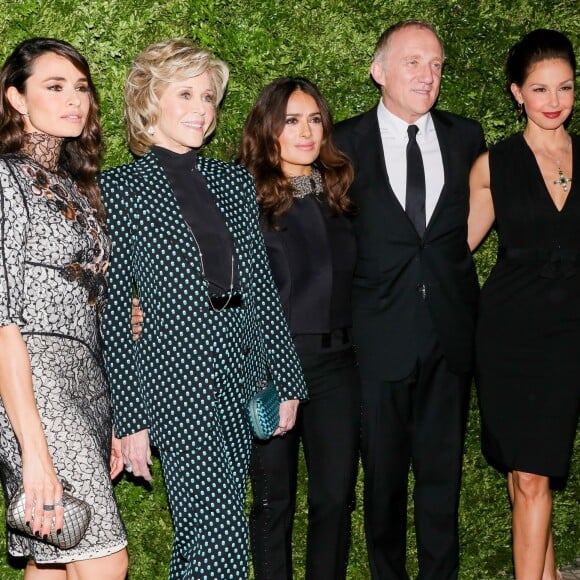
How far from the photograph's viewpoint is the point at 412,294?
172 inches

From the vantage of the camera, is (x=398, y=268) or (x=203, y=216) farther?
(x=398, y=268)

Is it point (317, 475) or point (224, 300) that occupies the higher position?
point (224, 300)

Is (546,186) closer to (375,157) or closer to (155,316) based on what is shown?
(375,157)

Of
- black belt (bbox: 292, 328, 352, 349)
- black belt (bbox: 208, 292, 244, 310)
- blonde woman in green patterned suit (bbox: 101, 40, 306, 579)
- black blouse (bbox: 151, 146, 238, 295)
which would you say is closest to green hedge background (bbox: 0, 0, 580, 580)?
blonde woman in green patterned suit (bbox: 101, 40, 306, 579)

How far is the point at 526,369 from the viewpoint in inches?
177

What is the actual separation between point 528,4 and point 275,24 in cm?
116

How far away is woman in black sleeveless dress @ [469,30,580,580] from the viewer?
446cm

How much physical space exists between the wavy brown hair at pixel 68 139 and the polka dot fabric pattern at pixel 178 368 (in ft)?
0.22

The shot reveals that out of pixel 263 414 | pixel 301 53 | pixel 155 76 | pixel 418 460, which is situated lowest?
pixel 418 460

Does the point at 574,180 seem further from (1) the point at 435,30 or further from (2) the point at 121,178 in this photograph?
(2) the point at 121,178

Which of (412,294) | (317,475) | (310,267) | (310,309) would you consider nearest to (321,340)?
(310,309)

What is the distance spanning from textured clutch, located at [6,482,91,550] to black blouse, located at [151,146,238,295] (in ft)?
2.73

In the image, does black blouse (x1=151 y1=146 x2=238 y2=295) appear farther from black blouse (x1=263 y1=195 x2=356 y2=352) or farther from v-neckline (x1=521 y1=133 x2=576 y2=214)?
v-neckline (x1=521 y1=133 x2=576 y2=214)

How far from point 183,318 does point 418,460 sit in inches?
56.2
